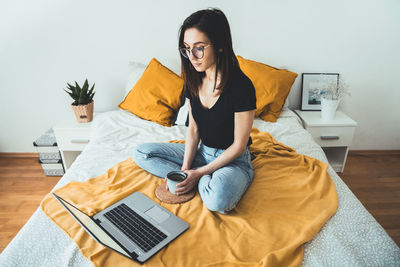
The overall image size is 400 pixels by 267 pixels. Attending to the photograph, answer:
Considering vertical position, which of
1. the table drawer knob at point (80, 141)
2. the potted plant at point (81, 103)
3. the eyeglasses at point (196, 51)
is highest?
the eyeglasses at point (196, 51)

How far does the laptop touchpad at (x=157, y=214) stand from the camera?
1067 mm

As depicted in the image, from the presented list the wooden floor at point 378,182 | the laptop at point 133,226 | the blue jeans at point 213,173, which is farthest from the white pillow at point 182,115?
the wooden floor at point 378,182

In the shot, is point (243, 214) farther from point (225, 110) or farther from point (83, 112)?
point (83, 112)

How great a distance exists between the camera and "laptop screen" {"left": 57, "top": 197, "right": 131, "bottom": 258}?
2.97 feet

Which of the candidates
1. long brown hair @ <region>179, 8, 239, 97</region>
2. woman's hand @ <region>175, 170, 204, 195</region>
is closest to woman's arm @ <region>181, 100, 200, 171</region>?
woman's hand @ <region>175, 170, 204, 195</region>

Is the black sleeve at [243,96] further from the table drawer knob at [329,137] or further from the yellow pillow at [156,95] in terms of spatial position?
the table drawer knob at [329,137]

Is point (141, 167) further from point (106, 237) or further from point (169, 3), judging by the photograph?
point (169, 3)

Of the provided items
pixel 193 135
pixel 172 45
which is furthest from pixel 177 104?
pixel 193 135

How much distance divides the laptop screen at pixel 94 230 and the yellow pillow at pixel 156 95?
1129 mm

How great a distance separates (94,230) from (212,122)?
692 mm

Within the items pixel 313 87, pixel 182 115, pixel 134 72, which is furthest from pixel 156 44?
pixel 313 87

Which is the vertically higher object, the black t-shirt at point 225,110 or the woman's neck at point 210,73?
the woman's neck at point 210,73

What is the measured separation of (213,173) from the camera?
1238 millimetres

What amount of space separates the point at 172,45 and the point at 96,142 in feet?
3.72
